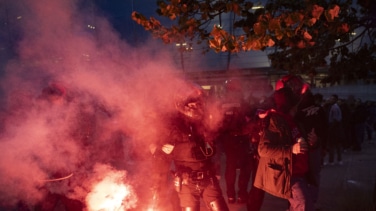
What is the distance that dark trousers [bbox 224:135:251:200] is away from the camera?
18.1 feet

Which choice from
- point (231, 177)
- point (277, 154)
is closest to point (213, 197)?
point (277, 154)

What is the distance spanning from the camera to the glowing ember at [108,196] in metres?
4.18

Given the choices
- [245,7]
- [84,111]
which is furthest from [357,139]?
[84,111]

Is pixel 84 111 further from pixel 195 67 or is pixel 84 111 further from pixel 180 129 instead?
pixel 195 67

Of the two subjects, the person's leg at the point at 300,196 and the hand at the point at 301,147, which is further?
the person's leg at the point at 300,196

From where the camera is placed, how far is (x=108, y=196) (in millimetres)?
4297

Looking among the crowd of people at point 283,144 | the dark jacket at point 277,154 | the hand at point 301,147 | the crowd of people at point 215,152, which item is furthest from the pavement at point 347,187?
the hand at point 301,147

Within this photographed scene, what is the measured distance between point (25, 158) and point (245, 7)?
369 cm

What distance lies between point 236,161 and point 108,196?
2.32 m

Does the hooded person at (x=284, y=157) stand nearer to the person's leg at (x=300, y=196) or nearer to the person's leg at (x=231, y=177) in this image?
the person's leg at (x=300, y=196)

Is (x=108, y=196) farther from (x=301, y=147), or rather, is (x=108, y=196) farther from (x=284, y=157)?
(x=301, y=147)

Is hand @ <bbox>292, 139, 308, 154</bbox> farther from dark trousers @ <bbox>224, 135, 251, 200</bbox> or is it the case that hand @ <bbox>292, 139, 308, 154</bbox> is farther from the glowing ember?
the glowing ember

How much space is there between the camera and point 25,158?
4.54 metres

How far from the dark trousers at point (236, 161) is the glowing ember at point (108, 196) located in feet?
6.07
